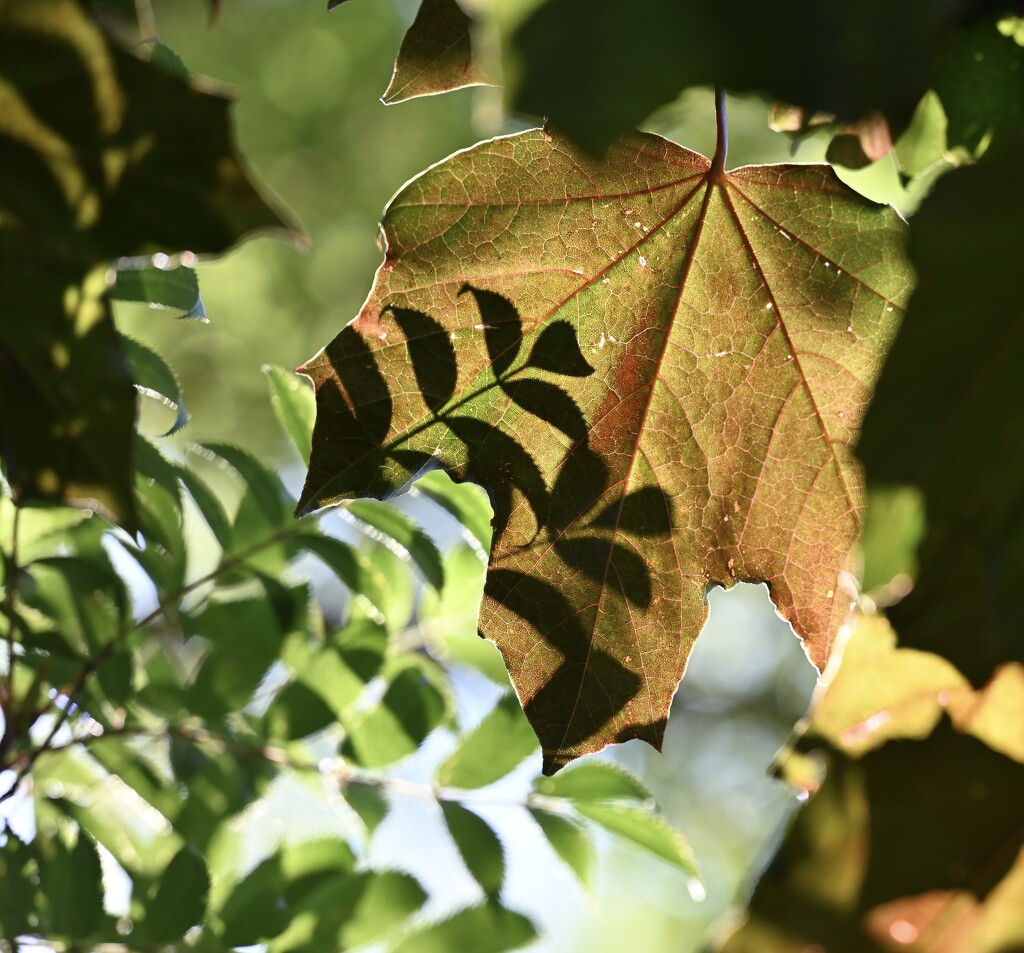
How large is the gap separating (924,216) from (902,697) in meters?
0.29

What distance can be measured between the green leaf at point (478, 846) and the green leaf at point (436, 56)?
29.3 inches

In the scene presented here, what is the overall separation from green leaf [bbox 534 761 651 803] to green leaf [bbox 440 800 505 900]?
0.25 feet

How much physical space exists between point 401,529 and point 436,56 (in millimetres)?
456

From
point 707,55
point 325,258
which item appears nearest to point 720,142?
point 707,55

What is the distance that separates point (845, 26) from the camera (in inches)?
18.9

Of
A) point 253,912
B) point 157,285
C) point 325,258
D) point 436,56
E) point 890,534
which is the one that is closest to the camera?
point 890,534

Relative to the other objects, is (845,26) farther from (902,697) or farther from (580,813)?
(580,813)

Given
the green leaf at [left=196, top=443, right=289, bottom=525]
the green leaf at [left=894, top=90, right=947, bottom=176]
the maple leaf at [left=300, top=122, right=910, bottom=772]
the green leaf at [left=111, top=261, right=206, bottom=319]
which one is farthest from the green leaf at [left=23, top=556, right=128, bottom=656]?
the green leaf at [left=894, top=90, right=947, bottom=176]

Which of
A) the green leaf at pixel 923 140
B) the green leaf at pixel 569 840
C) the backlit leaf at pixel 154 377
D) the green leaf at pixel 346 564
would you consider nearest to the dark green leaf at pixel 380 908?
the green leaf at pixel 569 840

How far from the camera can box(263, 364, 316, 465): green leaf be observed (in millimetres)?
1017

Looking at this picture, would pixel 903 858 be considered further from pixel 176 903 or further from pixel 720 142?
pixel 176 903

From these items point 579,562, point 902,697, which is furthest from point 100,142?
point 902,697

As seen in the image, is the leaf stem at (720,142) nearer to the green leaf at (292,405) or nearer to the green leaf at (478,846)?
the green leaf at (292,405)

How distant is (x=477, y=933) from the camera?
1.07 meters
